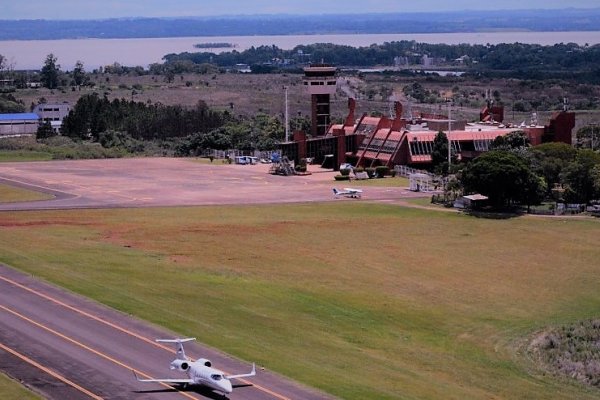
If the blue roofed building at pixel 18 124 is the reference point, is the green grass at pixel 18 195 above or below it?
below

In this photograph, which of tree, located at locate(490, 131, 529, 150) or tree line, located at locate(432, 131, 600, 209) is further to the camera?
tree, located at locate(490, 131, 529, 150)

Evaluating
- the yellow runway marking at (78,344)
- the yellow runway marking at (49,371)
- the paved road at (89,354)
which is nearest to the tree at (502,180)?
the paved road at (89,354)

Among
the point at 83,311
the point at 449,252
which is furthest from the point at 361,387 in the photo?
the point at 449,252

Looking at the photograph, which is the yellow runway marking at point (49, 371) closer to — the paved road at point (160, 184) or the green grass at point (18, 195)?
the paved road at point (160, 184)

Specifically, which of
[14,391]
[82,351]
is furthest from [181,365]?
[82,351]

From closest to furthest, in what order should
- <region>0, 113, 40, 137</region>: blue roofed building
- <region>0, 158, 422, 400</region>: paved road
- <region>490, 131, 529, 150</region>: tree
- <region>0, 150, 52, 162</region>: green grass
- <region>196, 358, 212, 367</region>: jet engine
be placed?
<region>196, 358, 212, 367</region>: jet engine → <region>0, 158, 422, 400</region>: paved road → <region>490, 131, 529, 150</region>: tree → <region>0, 150, 52, 162</region>: green grass → <region>0, 113, 40, 137</region>: blue roofed building

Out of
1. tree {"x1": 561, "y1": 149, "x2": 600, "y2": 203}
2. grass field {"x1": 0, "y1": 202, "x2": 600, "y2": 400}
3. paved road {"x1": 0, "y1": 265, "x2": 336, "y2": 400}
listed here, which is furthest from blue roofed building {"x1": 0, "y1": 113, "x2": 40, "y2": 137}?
paved road {"x1": 0, "y1": 265, "x2": 336, "y2": 400}

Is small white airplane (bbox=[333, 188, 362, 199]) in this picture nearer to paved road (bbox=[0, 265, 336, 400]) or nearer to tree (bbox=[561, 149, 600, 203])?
tree (bbox=[561, 149, 600, 203])
